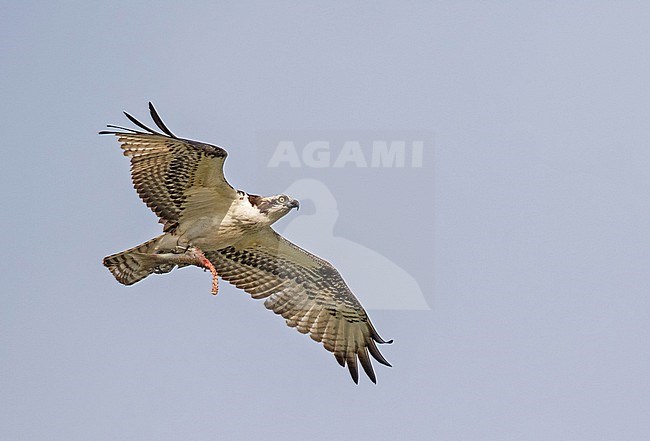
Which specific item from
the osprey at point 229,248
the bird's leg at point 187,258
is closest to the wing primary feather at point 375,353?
the osprey at point 229,248

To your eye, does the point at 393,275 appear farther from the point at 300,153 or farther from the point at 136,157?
the point at 136,157

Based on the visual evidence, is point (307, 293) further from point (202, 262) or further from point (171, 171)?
point (171, 171)

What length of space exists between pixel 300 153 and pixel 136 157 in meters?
2.22

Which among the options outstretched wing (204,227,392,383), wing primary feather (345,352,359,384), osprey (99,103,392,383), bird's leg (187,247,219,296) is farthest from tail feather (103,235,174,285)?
wing primary feather (345,352,359,384)

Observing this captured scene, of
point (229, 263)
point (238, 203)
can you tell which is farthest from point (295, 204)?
point (229, 263)

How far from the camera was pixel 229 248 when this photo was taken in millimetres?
19000

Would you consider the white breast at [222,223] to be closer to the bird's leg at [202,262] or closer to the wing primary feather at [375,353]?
the bird's leg at [202,262]

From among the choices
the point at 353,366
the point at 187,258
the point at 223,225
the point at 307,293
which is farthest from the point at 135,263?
the point at 353,366

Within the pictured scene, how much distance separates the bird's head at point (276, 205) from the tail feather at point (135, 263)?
1449mm

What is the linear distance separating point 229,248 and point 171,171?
1864 millimetres

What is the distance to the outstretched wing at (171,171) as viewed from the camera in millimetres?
17078

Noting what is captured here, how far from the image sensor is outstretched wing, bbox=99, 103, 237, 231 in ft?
56.0

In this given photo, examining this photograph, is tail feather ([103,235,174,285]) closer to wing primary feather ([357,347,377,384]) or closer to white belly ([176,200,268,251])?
white belly ([176,200,268,251])

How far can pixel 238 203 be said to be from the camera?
58.9ft
